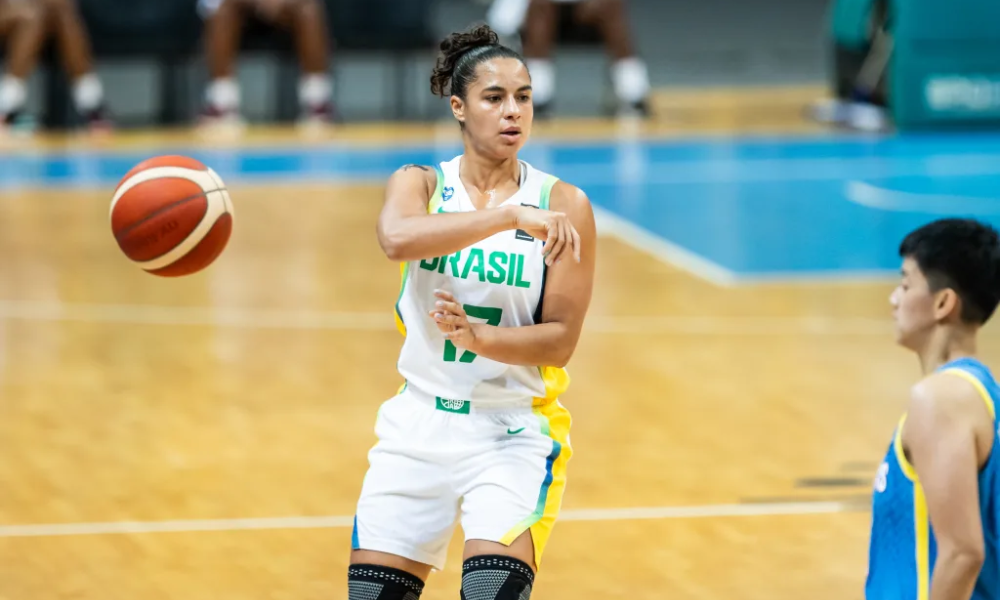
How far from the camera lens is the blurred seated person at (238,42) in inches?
608

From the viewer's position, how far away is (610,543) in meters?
5.04

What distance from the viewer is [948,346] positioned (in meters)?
3.13

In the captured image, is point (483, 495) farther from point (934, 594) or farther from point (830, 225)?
point (830, 225)

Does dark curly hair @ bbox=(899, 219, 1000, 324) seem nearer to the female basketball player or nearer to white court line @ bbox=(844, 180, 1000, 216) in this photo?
the female basketball player

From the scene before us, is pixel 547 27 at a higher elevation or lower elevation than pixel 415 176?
higher

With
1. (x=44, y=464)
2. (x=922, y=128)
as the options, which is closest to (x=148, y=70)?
(x=922, y=128)

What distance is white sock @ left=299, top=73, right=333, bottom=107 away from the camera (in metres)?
15.9

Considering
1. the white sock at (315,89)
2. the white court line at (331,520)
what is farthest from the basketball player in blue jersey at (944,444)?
the white sock at (315,89)

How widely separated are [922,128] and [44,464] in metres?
11.6

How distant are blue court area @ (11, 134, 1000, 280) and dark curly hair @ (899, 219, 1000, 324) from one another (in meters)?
6.15

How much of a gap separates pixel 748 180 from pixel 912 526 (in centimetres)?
1004

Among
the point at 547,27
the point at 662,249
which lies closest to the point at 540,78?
the point at 547,27

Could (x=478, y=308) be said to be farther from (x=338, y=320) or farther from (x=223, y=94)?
(x=223, y=94)

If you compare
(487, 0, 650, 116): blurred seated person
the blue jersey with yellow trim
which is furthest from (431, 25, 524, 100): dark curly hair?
(487, 0, 650, 116): blurred seated person
